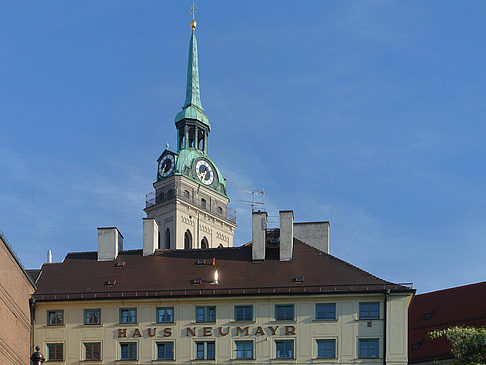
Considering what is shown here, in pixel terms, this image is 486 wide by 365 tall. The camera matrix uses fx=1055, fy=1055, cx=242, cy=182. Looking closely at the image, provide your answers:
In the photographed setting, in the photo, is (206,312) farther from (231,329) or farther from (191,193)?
(191,193)

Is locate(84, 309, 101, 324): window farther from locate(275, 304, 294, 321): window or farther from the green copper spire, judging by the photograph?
the green copper spire

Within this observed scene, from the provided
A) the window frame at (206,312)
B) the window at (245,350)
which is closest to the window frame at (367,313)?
the window at (245,350)

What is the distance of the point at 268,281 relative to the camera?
3312 inches

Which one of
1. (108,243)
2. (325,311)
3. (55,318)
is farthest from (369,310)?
(55,318)

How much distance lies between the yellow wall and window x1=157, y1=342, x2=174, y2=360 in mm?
359

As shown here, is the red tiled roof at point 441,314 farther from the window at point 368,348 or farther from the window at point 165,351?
the window at point 165,351

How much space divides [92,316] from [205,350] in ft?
31.4

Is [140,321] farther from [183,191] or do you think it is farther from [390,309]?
[183,191]

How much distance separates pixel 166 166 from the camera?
166m

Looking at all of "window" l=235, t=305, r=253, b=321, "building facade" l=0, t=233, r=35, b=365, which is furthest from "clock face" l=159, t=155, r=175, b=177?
"window" l=235, t=305, r=253, b=321

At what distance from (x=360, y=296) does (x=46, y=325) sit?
81.9ft

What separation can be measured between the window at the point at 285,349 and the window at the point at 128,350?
11177 mm

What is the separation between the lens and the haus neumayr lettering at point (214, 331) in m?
81.8

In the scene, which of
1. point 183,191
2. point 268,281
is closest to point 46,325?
point 268,281
